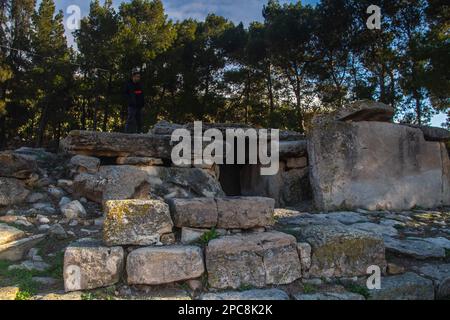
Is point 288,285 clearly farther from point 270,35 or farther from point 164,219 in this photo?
point 270,35

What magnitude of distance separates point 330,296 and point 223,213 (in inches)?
47.8

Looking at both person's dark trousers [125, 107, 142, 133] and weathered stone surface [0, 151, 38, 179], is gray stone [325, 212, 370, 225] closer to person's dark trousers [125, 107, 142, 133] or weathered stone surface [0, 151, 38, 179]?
weathered stone surface [0, 151, 38, 179]

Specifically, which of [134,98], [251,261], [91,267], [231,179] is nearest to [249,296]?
[251,261]

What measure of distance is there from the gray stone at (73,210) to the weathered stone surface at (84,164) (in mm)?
793

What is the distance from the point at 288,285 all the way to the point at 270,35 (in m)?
14.6

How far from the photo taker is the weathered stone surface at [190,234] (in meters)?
3.55

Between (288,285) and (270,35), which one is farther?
(270,35)

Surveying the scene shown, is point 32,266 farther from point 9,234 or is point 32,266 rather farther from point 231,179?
point 231,179

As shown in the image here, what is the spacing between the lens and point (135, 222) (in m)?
3.39

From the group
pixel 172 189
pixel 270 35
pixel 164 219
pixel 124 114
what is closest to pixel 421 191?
pixel 172 189

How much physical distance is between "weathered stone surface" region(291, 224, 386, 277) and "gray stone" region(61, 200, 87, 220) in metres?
2.74

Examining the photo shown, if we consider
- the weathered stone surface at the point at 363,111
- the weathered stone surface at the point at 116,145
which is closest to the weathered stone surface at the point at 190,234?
the weathered stone surface at the point at 116,145

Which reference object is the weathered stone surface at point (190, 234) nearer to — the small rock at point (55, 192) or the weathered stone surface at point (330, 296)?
the weathered stone surface at point (330, 296)

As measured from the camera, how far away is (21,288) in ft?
10.0
